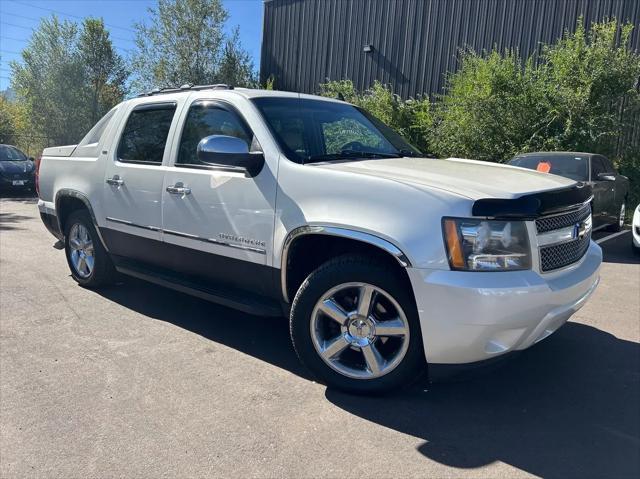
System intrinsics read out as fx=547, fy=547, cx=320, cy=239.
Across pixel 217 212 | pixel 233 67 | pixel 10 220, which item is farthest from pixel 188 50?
pixel 217 212

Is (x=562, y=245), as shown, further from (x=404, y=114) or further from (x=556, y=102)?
(x=404, y=114)

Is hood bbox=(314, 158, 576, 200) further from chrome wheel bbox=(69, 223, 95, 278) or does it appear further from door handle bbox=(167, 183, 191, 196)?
chrome wheel bbox=(69, 223, 95, 278)

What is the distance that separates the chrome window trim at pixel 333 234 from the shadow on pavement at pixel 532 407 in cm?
73

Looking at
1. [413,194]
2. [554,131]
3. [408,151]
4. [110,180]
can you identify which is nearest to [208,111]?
[110,180]

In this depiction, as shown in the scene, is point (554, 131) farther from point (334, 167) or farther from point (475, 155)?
point (334, 167)

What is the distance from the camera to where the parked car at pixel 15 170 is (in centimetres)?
1556

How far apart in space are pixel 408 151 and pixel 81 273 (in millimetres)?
3545

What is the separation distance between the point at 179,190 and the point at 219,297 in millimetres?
887

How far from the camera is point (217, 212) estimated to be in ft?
12.8

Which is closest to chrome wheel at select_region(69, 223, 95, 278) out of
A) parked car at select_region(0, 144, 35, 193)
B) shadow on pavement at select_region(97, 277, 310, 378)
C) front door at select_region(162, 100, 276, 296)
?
shadow on pavement at select_region(97, 277, 310, 378)

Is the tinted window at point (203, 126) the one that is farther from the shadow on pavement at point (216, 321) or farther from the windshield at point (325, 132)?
the shadow on pavement at point (216, 321)

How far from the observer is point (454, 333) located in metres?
2.89

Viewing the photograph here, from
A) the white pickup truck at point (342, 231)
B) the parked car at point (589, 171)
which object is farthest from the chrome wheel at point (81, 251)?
the parked car at point (589, 171)

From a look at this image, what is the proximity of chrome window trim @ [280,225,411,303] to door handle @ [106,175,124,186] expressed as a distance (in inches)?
79.3
